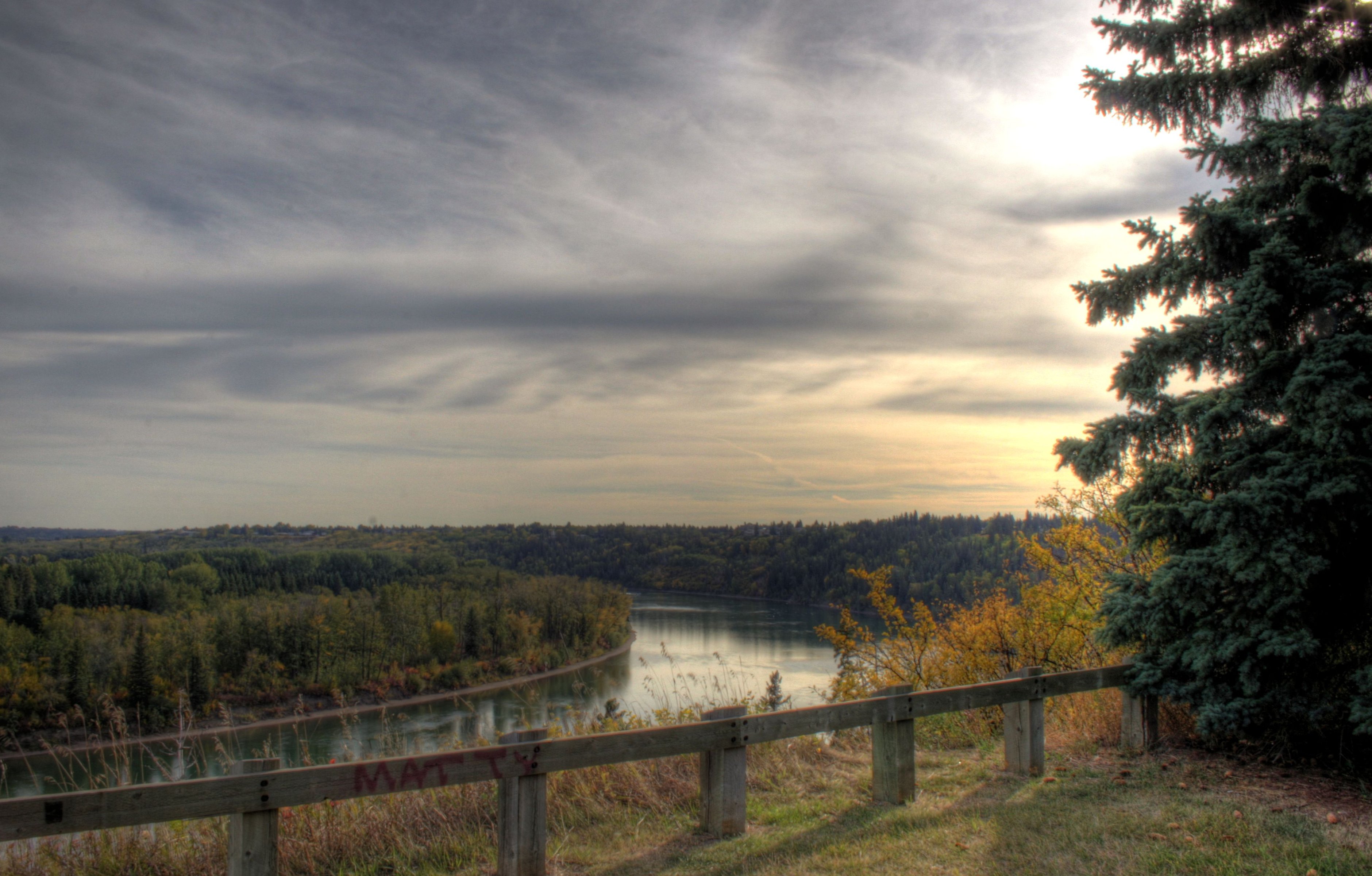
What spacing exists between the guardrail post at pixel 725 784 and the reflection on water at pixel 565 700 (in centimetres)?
138

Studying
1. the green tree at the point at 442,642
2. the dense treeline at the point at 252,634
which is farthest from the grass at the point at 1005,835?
the green tree at the point at 442,642

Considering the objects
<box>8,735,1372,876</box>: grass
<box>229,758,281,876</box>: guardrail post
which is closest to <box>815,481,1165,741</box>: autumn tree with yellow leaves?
<box>8,735,1372,876</box>: grass

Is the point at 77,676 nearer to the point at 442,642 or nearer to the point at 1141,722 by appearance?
the point at 442,642

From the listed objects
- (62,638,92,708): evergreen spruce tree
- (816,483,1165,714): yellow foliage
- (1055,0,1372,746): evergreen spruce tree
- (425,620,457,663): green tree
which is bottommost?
(425,620,457,663): green tree

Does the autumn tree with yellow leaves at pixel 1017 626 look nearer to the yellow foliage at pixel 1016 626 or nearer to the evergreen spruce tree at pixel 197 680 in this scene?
the yellow foliage at pixel 1016 626

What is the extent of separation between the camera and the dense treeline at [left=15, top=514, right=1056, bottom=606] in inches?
3647

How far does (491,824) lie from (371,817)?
2.45 feet

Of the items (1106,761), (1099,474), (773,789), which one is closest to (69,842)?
(773,789)

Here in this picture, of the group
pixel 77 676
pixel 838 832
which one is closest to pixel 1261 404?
pixel 838 832

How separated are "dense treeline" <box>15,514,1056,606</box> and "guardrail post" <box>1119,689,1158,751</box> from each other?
4265 centimetres

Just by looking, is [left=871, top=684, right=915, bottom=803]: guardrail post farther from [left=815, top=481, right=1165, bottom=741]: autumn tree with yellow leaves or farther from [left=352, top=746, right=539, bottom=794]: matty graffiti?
[left=815, top=481, right=1165, bottom=741]: autumn tree with yellow leaves

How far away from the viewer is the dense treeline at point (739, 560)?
92625 millimetres

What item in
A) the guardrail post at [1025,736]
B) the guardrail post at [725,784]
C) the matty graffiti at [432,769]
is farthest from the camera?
the guardrail post at [1025,736]

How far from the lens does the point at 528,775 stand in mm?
4301
